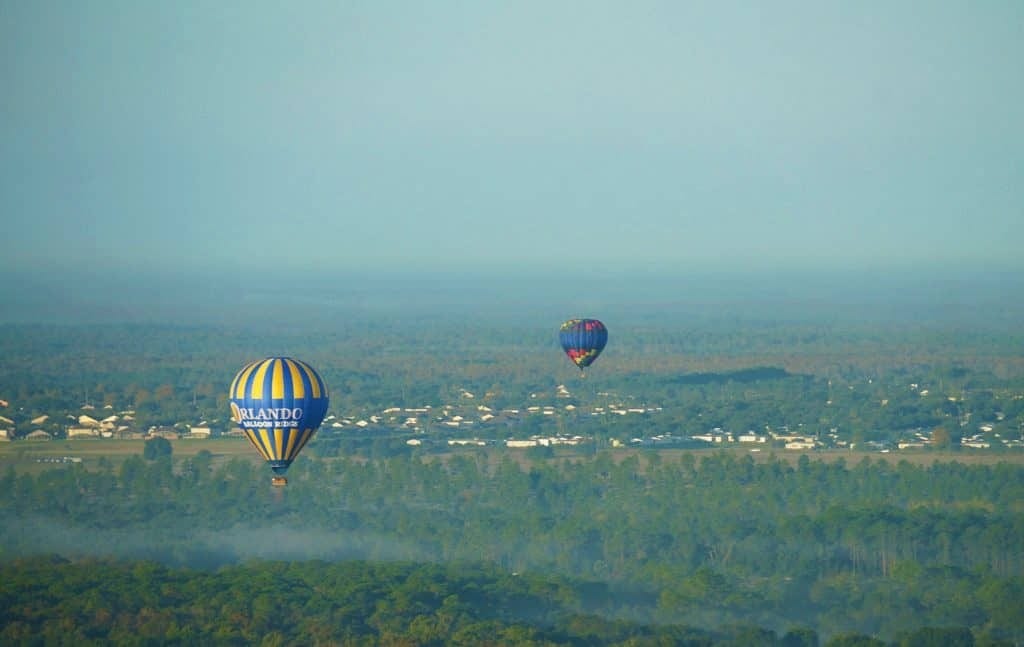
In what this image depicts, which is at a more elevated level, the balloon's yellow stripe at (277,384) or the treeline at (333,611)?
the balloon's yellow stripe at (277,384)

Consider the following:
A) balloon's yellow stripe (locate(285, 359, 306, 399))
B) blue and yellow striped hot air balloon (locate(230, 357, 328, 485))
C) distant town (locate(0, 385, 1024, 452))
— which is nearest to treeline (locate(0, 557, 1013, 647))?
blue and yellow striped hot air balloon (locate(230, 357, 328, 485))

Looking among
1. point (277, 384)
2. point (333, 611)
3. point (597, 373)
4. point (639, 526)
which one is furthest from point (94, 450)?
point (597, 373)

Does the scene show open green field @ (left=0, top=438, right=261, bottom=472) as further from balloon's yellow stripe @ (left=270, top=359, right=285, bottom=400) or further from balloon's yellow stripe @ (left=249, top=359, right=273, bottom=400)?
balloon's yellow stripe @ (left=270, top=359, right=285, bottom=400)

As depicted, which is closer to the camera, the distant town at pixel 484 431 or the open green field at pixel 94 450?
the open green field at pixel 94 450

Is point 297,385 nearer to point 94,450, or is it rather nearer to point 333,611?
point 333,611

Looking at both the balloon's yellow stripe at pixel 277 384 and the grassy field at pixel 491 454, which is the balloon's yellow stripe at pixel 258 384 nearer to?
the balloon's yellow stripe at pixel 277 384

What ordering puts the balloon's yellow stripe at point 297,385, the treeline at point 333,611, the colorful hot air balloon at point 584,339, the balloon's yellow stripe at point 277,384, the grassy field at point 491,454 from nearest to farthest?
1. the treeline at point 333,611
2. the balloon's yellow stripe at point 277,384
3. the balloon's yellow stripe at point 297,385
4. the grassy field at point 491,454
5. the colorful hot air balloon at point 584,339

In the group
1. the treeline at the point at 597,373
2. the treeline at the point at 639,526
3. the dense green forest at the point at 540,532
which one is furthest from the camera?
the treeline at the point at 597,373

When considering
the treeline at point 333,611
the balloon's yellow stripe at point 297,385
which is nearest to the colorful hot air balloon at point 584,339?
the treeline at point 333,611
